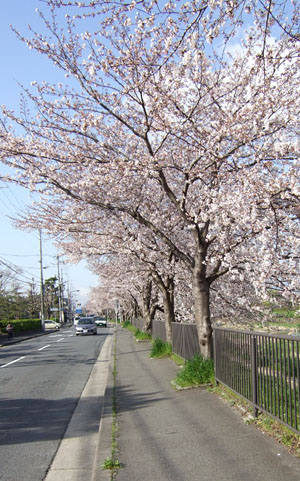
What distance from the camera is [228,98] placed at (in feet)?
29.9

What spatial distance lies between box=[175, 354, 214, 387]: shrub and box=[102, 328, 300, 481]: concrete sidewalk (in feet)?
1.17

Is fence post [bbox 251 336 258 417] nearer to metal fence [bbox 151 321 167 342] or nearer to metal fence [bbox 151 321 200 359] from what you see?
metal fence [bbox 151 321 200 359]

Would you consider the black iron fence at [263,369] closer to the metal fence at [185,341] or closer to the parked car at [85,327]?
the metal fence at [185,341]

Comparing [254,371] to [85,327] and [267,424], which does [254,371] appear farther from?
[85,327]

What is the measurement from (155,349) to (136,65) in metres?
9.97

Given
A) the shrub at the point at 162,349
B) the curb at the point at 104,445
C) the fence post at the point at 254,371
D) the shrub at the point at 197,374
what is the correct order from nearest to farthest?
the curb at the point at 104,445
the fence post at the point at 254,371
the shrub at the point at 197,374
the shrub at the point at 162,349

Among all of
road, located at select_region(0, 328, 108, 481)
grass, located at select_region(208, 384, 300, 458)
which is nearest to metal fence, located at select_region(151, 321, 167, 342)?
road, located at select_region(0, 328, 108, 481)

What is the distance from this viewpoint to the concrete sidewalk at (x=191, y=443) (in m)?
4.54

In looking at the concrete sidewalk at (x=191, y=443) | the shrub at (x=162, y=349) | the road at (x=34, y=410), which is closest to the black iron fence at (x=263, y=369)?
the concrete sidewalk at (x=191, y=443)

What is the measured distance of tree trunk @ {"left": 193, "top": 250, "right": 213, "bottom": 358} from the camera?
9.63 meters

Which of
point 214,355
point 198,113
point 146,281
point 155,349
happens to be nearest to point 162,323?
point 155,349

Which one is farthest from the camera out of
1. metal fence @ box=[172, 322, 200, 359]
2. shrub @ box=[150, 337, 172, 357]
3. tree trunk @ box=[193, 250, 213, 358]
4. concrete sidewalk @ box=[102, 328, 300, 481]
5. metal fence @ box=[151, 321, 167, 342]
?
metal fence @ box=[151, 321, 167, 342]

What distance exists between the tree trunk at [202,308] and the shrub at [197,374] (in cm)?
28

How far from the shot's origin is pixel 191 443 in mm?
5547
